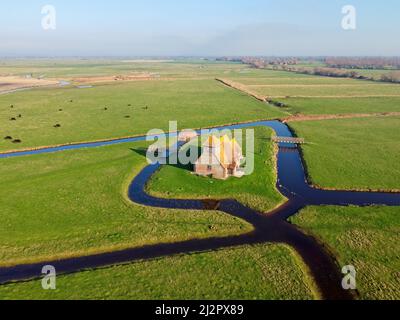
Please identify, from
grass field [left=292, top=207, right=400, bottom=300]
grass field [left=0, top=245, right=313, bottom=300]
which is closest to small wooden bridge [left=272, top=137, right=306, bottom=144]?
grass field [left=292, top=207, right=400, bottom=300]

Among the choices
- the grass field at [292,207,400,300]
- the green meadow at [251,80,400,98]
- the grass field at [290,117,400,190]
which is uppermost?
the green meadow at [251,80,400,98]

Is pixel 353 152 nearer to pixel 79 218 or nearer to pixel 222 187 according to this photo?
pixel 222 187

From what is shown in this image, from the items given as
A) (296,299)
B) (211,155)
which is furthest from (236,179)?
(296,299)

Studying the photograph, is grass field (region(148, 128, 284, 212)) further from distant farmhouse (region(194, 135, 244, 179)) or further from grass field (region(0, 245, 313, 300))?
grass field (region(0, 245, 313, 300))

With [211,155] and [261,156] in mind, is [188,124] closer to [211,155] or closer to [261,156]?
[261,156]

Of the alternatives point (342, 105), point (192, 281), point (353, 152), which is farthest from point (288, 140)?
point (342, 105)

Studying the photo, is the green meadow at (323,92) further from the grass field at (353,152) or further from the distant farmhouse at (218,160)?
the distant farmhouse at (218,160)

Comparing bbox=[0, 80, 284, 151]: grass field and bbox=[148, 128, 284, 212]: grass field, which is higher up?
bbox=[0, 80, 284, 151]: grass field
